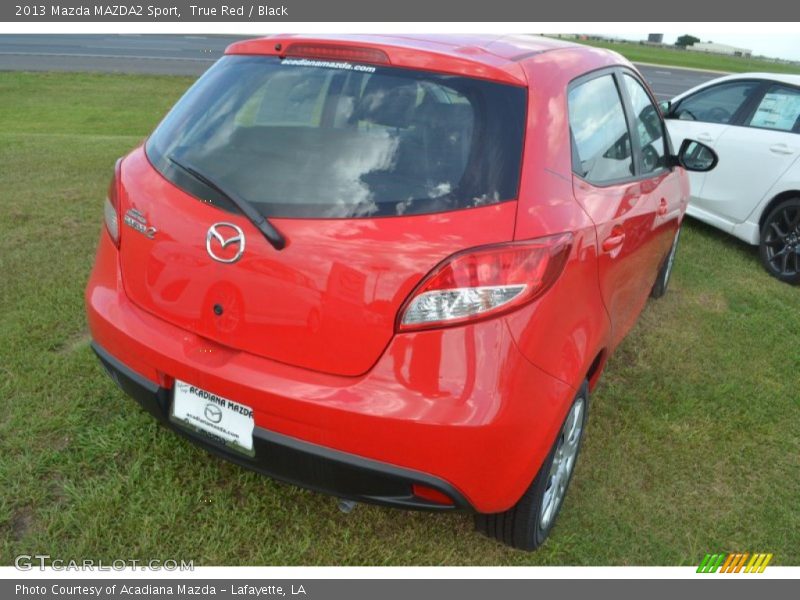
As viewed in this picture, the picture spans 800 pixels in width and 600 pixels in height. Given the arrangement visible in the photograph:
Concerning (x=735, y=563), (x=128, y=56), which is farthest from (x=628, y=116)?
(x=128, y=56)

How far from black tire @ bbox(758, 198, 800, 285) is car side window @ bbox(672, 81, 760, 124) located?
3.48 ft

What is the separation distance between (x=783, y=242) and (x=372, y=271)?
15.5ft

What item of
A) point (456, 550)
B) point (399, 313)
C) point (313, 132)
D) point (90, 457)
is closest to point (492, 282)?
point (399, 313)

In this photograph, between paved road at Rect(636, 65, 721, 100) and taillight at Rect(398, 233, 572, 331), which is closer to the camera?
taillight at Rect(398, 233, 572, 331)

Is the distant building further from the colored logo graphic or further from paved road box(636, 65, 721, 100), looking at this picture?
the colored logo graphic

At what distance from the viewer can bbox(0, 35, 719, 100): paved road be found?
57.4 ft

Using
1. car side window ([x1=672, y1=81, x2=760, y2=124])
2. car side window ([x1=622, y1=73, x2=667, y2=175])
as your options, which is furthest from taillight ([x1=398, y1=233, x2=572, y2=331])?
car side window ([x1=672, y1=81, x2=760, y2=124])

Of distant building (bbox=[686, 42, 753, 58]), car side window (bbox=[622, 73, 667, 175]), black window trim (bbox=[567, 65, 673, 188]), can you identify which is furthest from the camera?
distant building (bbox=[686, 42, 753, 58])

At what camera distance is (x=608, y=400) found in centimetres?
338

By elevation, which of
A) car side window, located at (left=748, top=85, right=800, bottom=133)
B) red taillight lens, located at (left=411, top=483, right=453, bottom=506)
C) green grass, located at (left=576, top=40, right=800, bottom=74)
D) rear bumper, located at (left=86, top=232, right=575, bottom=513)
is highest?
car side window, located at (left=748, top=85, right=800, bottom=133)

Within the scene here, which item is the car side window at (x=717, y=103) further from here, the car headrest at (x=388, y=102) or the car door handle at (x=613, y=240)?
the car headrest at (x=388, y=102)

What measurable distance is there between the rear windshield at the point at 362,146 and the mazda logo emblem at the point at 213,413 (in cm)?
62

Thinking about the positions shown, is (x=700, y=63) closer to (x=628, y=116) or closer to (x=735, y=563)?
(x=628, y=116)

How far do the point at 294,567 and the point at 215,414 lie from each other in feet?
2.10
